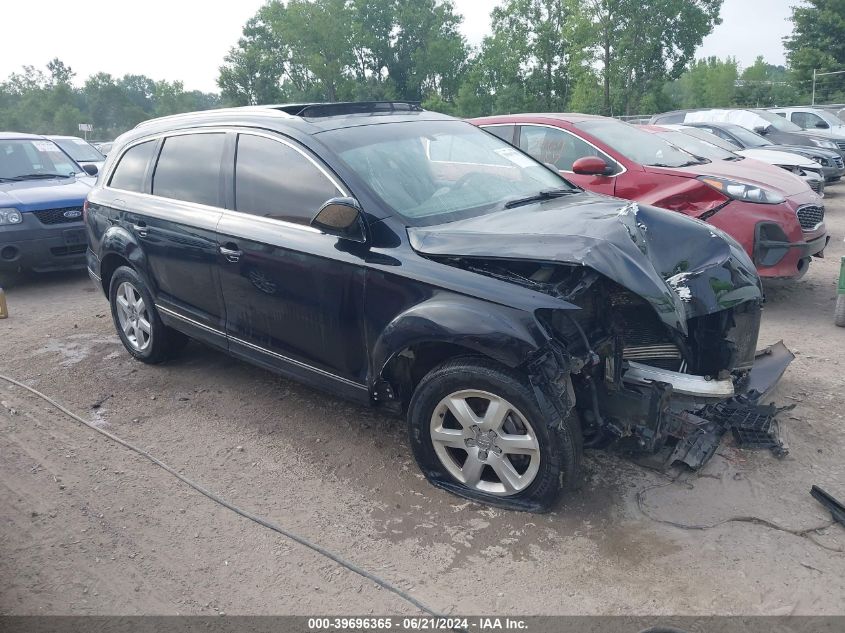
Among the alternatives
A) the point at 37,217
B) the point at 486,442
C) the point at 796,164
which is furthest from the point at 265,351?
the point at 796,164

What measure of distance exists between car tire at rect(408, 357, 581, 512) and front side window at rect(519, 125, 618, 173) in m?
4.08

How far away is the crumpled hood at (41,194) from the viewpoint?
7.88 metres

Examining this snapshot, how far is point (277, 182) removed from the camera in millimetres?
→ 4059

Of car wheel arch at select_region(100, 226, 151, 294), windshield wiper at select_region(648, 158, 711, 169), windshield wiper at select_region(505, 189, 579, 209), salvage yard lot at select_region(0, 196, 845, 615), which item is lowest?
salvage yard lot at select_region(0, 196, 845, 615)

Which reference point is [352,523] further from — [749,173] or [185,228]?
[749,173]

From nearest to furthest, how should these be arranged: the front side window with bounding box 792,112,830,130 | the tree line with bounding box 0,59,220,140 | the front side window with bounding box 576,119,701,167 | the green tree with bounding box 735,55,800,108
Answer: the front side window with bounding box 576,119,701,167
the front side window with bounding box 792,112,830,130
the green tree with bounding box 735,55,800,108
the tree line with bounding box 0,59,220,140

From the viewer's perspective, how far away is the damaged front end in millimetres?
3102

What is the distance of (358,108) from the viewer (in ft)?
14.8

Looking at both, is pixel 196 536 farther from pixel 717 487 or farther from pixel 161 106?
pixel 161 106

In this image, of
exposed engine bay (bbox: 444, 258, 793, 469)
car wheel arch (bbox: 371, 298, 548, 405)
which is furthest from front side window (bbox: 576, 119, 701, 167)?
car wheel arch (bbox: 371, 298, 548, 405)

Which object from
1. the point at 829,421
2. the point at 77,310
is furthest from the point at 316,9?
the point at 829,421

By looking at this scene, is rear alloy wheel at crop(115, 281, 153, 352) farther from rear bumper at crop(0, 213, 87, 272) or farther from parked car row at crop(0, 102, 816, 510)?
Answer: rear bumper at crop(0, 213, 87, 272)

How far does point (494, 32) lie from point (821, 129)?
30751mm

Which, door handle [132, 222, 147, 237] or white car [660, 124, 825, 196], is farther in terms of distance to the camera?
white car [660, 124, 825, 196]
